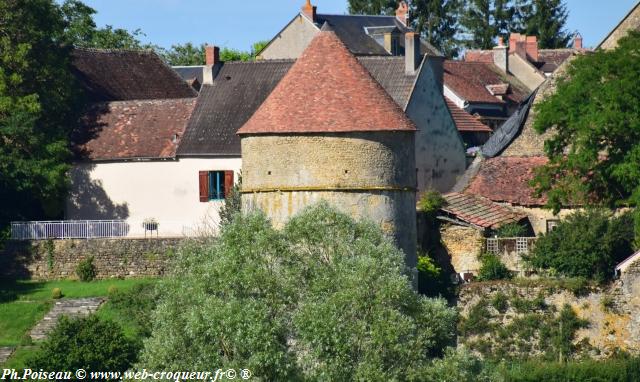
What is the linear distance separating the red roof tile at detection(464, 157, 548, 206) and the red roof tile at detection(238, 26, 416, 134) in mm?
9642

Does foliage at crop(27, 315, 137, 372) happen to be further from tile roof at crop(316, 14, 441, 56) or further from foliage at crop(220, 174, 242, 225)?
tile roof at crop(316, 14, 441, 56)

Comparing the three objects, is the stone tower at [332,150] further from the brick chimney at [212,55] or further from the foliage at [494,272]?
the brick chimney at [212,55]

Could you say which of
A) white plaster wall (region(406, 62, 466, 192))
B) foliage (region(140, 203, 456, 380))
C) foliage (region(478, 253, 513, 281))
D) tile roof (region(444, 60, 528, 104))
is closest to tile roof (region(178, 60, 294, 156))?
white plaster wall (region(406, 62, 466, 192))

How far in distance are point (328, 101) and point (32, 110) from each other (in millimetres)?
13124

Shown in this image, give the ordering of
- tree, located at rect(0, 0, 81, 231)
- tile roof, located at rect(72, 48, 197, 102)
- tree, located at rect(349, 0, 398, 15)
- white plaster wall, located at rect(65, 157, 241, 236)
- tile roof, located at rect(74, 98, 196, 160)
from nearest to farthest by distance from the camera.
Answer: tree, located at rect(0, 0, 81, 231) < white plaster wall, located at rect(65, 157, 241, 236) < tile roof, located at rect(74, 98, 196, 160) < tile roof, located at rect(72, 48, 197, 102) < tree, located at rect(349, 0, 398, 15)

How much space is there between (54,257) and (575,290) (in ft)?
48.8

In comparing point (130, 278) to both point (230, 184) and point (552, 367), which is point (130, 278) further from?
point (552, 367)

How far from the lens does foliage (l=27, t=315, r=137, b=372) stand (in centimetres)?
3850

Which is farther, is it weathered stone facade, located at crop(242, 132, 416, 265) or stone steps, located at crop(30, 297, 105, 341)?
stone steps, located at crop(30, 297, 105, 341)

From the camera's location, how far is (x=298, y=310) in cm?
3278

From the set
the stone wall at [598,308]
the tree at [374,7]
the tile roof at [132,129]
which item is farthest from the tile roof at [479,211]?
the tree at [374,7]

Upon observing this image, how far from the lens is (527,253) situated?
157ft

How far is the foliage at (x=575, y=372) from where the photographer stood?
4112cm

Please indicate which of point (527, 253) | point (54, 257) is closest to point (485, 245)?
point (527, 253)
